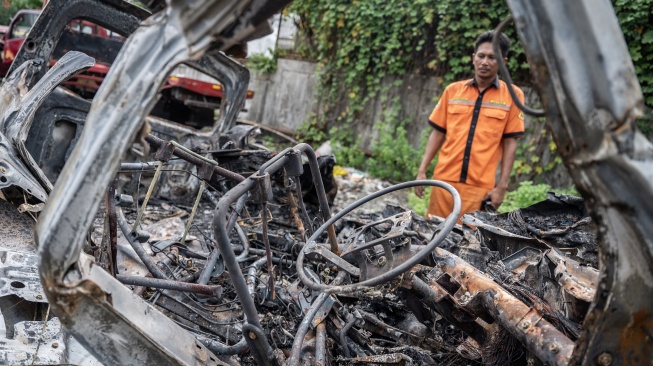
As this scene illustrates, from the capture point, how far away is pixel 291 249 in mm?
3594

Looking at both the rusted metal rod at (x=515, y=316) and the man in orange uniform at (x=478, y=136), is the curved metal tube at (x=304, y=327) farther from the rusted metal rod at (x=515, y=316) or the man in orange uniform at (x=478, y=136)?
the man in orange uniform at (x=478, y=136)

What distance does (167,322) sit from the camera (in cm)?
188

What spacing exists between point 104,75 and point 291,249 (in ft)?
23.4

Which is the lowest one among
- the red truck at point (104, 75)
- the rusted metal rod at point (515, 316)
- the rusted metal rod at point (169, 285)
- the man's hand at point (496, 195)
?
the man's hand at point (496, 195)

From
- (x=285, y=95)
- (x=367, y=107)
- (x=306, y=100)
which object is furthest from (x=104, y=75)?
(x=367, y=107)

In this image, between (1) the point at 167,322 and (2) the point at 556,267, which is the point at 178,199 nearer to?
(1) the point at 167,322

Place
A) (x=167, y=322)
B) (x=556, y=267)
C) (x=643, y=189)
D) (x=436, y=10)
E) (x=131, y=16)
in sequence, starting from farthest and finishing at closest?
(x=436, y=10)
(x=131, y=16)
(x=556, y=267)
(x=167, y=322)
(x=643, y=189)

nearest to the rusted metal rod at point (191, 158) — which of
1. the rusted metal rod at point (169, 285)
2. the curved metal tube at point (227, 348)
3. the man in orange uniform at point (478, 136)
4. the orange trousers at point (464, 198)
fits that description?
the rusted metal rod at point (169, 285)

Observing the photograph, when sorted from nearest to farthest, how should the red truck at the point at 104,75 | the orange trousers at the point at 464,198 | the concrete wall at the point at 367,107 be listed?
the orange trousers at the point at 464,198 < the concrete wall at the point at 367,107 < the red truck at the point at 104,75

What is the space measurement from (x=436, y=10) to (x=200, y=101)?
443cm

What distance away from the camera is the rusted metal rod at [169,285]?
2.48 metres

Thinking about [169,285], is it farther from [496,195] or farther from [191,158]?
[496,195]

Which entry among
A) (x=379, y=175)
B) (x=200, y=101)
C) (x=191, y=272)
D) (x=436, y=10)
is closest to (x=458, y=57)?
(x=436, y=10)

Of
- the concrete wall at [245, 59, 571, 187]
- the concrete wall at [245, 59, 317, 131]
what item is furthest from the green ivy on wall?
the concrete wall at [245, 59, 317, 131]
